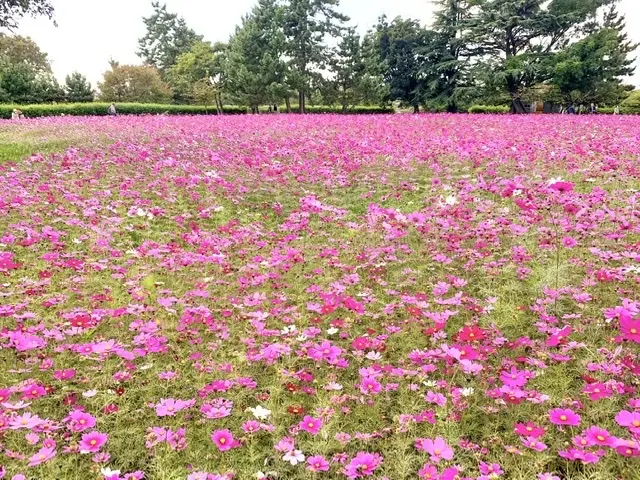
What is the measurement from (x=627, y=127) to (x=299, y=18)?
80.3 ft

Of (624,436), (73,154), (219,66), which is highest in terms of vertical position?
(219,66)

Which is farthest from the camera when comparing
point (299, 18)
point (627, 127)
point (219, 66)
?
point (219, 66)

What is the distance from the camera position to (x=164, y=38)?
239ft

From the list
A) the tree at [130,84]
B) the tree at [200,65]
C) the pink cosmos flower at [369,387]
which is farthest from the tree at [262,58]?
the pink cosmos flower at [369,387]

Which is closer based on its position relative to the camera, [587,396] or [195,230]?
[587,396]

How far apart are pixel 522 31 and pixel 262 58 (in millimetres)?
17703

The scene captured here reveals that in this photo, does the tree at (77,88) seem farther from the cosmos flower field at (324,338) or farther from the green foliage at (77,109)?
the cosmos flower field at (324,338)

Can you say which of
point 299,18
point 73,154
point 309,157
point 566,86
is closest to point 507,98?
point 566,86

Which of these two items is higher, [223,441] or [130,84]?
[130,84]

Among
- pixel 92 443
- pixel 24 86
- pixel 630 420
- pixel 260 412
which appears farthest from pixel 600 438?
pixel 24 86

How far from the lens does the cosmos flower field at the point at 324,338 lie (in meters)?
2.41

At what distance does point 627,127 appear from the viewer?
1313 centimetres

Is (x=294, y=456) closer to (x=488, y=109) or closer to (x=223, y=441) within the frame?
(x=223, y=441)

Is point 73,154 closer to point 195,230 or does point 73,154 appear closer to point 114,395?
point 195,230
